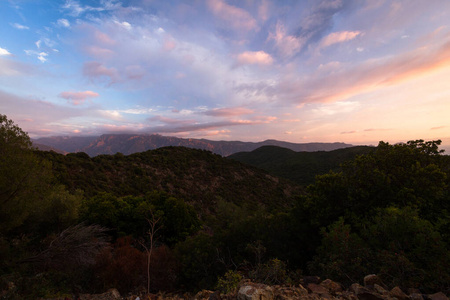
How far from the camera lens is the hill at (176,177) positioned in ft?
84.2

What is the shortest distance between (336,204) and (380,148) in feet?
19.8

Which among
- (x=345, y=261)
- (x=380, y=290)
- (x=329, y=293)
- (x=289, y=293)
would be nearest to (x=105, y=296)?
(x=289, y=293)

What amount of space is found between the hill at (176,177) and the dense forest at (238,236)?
1185cm

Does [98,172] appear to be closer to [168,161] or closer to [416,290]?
[168,161]

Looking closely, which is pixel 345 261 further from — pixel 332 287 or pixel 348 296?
pixel 348 296

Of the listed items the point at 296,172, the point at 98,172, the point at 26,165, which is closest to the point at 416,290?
the point at 26,165

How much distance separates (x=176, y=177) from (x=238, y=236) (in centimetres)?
2842

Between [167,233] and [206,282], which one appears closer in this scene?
[206,282]

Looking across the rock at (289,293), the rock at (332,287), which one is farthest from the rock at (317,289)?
the rock at (289,293)

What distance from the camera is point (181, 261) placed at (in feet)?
31.3

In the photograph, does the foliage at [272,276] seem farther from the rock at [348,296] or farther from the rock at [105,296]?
the rock at [105,296]

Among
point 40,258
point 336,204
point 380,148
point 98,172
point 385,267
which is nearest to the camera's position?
point 385,267

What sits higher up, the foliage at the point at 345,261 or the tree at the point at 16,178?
the tree at the point at 16,178

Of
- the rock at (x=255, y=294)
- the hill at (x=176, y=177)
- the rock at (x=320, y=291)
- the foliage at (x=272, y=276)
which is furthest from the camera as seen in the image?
the hill at (x=176, y=177)
